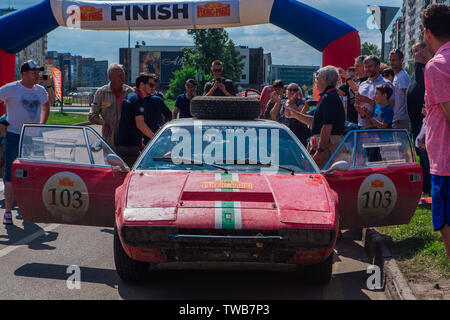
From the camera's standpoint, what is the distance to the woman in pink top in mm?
3764

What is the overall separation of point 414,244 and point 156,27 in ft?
33.1

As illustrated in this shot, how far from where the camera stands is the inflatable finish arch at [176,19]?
12.6 m

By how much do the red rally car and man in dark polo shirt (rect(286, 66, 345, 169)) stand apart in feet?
3.50

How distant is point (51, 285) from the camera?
4.83m

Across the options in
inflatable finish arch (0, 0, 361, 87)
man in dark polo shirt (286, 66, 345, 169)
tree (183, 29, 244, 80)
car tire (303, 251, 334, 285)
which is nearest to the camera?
car tire (303, 251, 334, 285)

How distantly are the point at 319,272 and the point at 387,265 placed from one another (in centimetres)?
75

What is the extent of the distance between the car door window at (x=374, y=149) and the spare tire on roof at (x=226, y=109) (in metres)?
1.37

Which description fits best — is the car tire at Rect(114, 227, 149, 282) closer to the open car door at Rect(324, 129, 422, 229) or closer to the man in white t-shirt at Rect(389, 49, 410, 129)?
the open car door at Rect(324, 129, 422, 229)

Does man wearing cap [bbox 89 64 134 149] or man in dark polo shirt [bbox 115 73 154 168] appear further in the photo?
man wearing cap [bbox 89 64 134 149]

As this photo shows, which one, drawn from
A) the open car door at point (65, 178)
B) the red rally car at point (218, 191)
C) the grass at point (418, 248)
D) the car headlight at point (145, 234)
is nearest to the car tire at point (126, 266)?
the red rally car at point (218, 191)

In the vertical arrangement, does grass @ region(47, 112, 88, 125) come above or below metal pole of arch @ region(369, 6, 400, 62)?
below

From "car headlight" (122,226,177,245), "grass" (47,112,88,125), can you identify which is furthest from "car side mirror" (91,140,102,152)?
"grass" (47,112,88,125)

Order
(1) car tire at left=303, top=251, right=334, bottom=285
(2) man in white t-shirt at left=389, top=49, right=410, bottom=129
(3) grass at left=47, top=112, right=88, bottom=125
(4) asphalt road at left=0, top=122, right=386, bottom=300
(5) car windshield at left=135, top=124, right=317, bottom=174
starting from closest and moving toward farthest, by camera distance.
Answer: (4) asphalt road at left=0, top=122, right=386, bottom=300 < (1) car tire at left=303, top=251, right=334, bottom=285 < (5) car windshield at left=135, top=124, right=317, bottom=174 < (2) man in white t-shirt at left=389, top=49, right=410, bottom=129 < (3) grass at left=47, top=112, right=88, bottom=125
